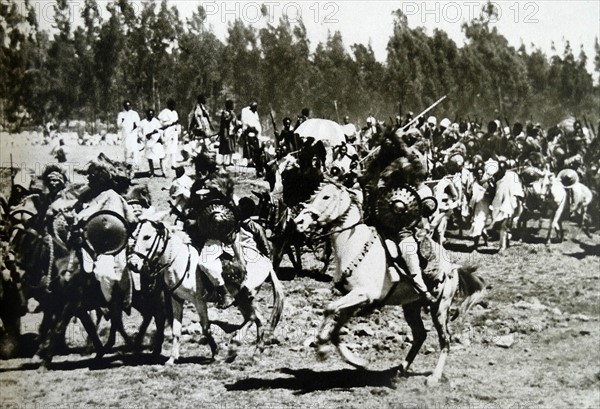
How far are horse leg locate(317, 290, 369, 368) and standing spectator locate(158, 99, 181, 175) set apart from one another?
2.23m

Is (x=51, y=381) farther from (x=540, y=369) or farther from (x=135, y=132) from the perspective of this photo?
(x=540, y=369)

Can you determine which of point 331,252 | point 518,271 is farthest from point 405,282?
point 518,271

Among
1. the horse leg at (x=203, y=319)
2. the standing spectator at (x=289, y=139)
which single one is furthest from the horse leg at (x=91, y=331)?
the standing spectator at (x=289, y=139)

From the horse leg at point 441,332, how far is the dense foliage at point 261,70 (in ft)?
6.98

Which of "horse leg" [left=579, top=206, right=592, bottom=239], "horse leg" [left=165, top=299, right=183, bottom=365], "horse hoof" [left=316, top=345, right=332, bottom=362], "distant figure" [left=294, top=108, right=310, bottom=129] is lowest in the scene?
"horse hoof" [left=316, top=345, right=332, bottom=362]

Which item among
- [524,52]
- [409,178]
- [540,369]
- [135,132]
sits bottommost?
[540,369]

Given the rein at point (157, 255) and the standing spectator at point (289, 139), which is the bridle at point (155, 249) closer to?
the rein at point (157, 255)

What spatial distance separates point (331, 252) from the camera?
7.21 m

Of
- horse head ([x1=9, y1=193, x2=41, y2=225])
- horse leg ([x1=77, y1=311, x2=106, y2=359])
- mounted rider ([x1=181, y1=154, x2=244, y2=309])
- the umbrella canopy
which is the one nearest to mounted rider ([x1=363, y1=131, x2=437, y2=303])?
the umbrella canopy

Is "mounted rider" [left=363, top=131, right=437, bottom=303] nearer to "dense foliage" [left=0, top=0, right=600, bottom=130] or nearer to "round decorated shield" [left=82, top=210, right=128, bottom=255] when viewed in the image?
"dense foliage" [left=0, top=0, right=600, bottom=130]

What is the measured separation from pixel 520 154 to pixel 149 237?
4.37 metres

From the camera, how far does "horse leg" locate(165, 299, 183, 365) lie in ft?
22.9

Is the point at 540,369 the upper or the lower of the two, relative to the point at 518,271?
lower

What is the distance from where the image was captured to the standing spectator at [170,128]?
7.13m
